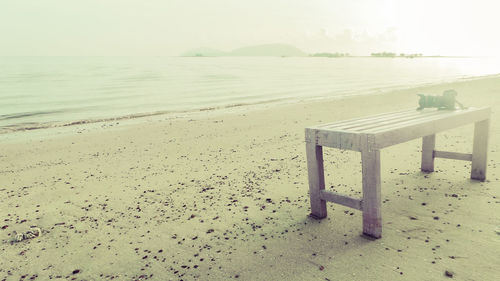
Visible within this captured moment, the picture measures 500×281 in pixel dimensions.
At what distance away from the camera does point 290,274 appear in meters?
2.60

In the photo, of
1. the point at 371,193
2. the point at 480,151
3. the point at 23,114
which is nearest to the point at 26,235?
the point at 371,193

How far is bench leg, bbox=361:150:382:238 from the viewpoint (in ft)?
9.46

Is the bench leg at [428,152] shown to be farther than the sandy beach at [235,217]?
Yes

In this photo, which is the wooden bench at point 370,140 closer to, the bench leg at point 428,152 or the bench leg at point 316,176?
the bench leg at point 316,176

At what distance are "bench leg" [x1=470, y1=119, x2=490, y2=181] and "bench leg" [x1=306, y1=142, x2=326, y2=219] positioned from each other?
88.8 inches

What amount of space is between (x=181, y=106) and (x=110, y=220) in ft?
38.4

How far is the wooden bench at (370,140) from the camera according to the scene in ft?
9.53

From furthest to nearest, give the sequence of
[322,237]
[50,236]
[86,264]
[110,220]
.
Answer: [110,220] < [50,236] < [322,237] < [86,264]

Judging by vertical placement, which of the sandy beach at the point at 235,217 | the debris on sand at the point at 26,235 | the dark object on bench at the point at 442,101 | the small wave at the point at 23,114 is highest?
the dark object on bench at the point at 442,101

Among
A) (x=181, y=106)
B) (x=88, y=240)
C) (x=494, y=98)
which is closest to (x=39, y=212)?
(x=88, y=240)

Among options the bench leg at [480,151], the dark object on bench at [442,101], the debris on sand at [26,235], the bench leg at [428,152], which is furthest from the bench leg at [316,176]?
the debris on sand at [26,235]

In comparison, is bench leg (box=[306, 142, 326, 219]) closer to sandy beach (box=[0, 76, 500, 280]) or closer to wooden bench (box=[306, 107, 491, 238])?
wooden bench (box=[306, 107, 491, 238])

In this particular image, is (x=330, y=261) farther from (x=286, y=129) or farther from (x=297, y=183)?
(x=286, y=129)

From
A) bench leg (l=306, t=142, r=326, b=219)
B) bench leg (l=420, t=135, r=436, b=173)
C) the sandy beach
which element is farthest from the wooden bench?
bench leg (l=420, t=135, r=436, b=173)
